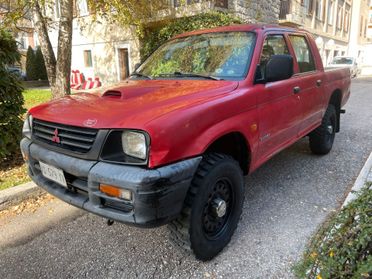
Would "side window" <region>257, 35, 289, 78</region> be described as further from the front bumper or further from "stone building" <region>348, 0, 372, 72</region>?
"stone building" <region>348, 0, 372, 72</region>

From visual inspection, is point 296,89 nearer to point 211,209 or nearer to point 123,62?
point 211,209

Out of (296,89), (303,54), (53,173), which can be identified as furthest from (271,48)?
A: (53,173)

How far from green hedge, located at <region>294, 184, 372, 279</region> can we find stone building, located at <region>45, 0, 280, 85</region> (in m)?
10.1

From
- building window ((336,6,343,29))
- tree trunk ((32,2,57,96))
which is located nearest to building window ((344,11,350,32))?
building window ((336,6,343,29))

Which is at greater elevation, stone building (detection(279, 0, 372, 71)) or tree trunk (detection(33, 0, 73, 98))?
stone building (detection(279, 0, 372, 71))

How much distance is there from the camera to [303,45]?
442cm

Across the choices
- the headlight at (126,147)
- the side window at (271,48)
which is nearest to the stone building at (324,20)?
the side window at (271,48)

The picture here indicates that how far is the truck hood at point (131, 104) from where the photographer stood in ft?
7.39

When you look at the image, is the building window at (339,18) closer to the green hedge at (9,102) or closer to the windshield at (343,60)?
the windshield at (343,60)

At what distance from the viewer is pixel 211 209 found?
8.58 feet

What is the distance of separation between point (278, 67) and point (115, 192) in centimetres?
188

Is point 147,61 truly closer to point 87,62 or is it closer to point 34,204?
point 34,204

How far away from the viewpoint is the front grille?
2297 millimetres

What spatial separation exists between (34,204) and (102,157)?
2023 millimetres
